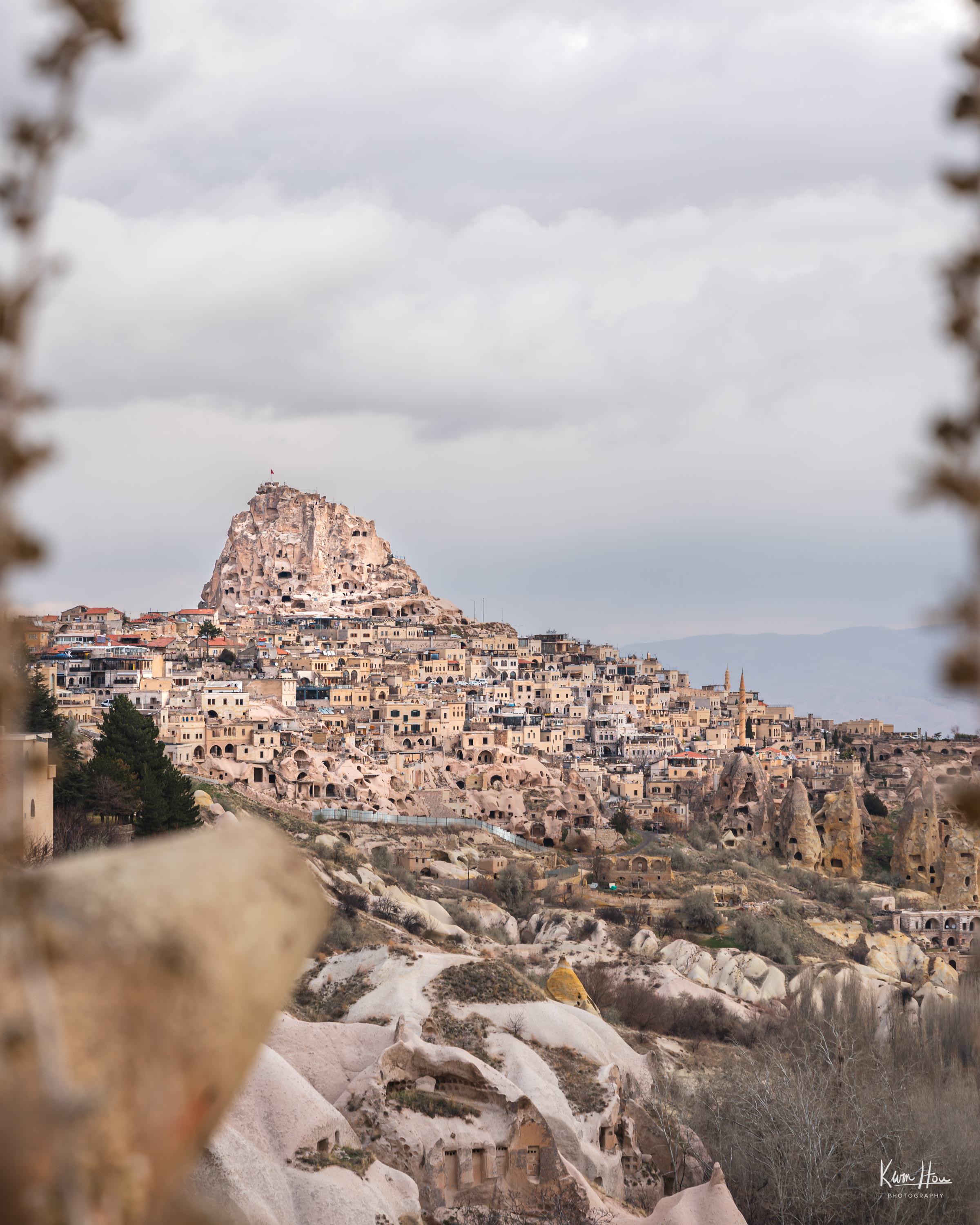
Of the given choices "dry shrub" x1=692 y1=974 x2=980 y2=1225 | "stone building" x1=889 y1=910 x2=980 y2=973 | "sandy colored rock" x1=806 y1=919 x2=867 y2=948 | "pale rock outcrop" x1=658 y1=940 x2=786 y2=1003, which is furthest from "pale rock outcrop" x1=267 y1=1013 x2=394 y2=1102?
"stone building" x1=889 y1=910 x2=980 y2=973

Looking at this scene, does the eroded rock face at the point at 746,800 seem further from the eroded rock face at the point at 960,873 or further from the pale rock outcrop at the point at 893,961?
the pale rock outcrop at the point at 893,961

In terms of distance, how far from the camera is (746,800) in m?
77.8

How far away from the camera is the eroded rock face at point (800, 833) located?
235ft

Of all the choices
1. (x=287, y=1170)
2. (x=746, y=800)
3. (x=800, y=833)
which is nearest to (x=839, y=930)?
(x=800, y=833)

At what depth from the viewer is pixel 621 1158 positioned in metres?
21.1

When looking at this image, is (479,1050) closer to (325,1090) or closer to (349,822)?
(325,1090)

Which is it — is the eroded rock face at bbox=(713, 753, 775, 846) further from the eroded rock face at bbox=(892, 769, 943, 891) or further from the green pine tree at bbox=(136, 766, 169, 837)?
the green pine tree at bbox=(136, 766, 169, 837)

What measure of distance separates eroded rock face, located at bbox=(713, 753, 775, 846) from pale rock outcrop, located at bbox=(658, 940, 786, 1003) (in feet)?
105

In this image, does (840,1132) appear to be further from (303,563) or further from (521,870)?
(303,563)

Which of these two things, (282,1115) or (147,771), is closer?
(282,1115)

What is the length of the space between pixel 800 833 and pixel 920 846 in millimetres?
6712

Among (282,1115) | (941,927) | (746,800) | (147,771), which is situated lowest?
(941,927)

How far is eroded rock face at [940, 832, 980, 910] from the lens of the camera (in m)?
64.1

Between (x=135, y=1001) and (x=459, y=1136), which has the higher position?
(x=135, y=1001)
